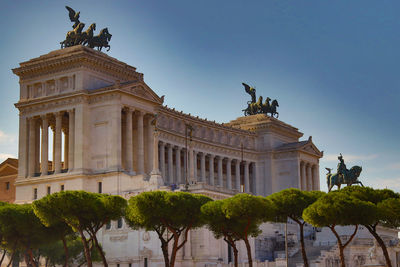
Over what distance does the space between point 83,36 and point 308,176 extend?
187ft

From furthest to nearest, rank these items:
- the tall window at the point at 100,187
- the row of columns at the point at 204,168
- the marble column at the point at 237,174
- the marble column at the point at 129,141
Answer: the marble column at the point at 237,174, the row of columns at the point at 204,168, the marble column at the point at 129,141, the tall window at the point at 100,187


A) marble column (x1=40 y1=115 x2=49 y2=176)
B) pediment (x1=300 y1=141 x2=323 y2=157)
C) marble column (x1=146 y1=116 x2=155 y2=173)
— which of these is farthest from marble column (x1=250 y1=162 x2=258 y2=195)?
marble column (x1=40 y1=115 x2=49 y2=176)

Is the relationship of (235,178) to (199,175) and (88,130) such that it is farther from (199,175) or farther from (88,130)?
(88,130)

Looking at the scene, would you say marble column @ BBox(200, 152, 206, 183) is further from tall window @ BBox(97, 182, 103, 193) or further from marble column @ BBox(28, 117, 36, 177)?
tall window @ BBox(97, 182, 103, 193)

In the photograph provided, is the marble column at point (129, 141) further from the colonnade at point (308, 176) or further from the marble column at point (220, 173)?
the colonnade at point (308, 176)

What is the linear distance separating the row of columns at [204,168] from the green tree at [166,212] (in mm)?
40223

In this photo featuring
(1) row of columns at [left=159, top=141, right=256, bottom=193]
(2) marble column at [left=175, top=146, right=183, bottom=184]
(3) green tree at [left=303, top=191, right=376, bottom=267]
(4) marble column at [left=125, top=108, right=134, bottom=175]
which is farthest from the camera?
(2) marble column at [left=175, top=146, right=183, bottom=184]

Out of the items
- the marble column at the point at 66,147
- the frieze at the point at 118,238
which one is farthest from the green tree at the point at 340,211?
the marble column at the point at 66,147

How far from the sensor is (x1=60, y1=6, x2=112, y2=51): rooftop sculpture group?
335ft

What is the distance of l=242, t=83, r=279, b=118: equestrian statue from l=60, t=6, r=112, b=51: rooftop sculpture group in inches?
1805

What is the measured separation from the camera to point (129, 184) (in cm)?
8850

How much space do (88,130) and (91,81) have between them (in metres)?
6.91

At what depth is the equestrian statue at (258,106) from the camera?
14200 centimetres

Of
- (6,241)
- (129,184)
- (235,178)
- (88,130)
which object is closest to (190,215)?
(6,241)
